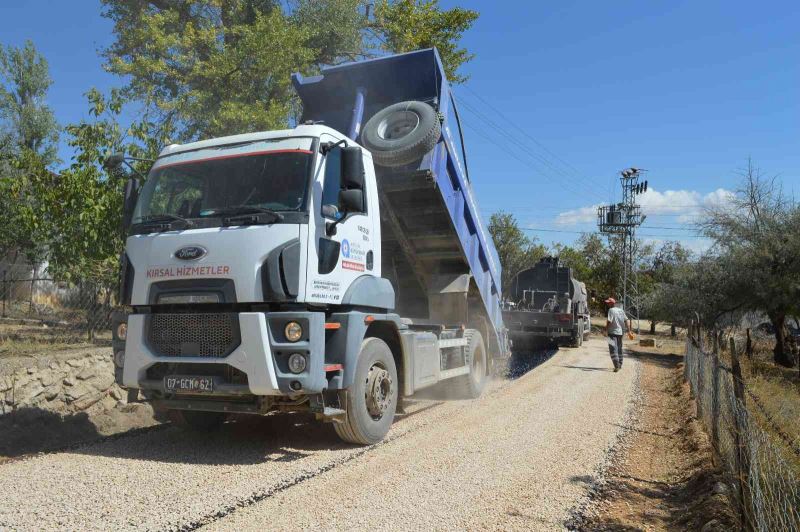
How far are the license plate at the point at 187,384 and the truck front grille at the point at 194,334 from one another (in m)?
0.21

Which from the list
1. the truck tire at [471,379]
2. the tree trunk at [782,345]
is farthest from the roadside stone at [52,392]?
the tree trunk at [782,345]

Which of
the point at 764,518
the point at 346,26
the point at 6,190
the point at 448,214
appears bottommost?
the point at 764,518

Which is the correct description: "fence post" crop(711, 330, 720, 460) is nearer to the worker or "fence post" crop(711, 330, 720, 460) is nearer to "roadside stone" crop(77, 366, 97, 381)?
the worker

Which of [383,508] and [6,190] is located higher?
[6,190]

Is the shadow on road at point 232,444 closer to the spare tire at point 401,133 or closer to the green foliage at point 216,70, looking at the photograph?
the spare tire at point 401,133

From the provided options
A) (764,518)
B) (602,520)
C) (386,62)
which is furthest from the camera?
(386,62)

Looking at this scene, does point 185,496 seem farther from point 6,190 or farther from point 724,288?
point 724,288

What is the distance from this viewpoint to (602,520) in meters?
4.16

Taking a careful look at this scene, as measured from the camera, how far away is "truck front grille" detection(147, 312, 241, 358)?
523 centimetres

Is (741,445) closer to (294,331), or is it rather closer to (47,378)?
(294,331)

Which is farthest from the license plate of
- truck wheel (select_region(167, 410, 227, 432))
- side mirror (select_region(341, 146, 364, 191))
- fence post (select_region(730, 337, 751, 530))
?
fence post (select_region(730, 337, 751, 530))

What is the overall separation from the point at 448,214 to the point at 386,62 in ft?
6.69

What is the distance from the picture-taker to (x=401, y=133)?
7.22 meters

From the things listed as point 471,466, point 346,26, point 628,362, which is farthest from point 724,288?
point 471,466
